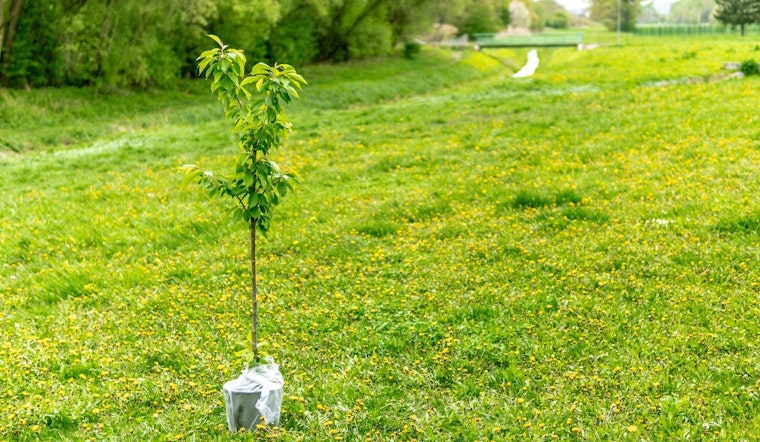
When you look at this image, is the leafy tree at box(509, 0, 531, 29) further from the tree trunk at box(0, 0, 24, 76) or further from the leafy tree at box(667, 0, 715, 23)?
the tree trunk at box(0, 0, 24, 76)

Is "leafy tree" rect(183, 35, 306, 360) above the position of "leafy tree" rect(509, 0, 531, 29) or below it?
below

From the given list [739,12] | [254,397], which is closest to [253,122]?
[254,397]

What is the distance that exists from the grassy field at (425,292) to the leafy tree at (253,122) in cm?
157

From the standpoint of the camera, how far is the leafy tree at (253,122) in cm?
531

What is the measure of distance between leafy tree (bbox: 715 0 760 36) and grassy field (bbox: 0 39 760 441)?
61352 mm

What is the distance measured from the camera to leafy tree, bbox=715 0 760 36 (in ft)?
217

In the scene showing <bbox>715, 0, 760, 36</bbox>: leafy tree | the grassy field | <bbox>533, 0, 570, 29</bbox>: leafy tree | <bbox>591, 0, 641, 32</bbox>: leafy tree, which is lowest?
the grassy field

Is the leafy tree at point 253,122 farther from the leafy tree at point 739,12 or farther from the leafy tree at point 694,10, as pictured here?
the leafy tree at point 694,10

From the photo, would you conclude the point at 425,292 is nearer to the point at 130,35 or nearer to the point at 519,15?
the point at 130,35

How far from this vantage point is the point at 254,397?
5.54m

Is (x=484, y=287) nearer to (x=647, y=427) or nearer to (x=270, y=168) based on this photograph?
(x=647, y=427)

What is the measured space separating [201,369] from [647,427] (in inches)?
179

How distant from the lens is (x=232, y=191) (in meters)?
5.64

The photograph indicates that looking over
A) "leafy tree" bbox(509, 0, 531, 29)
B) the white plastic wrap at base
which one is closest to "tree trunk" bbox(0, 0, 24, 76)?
the white plastic wrap at base
